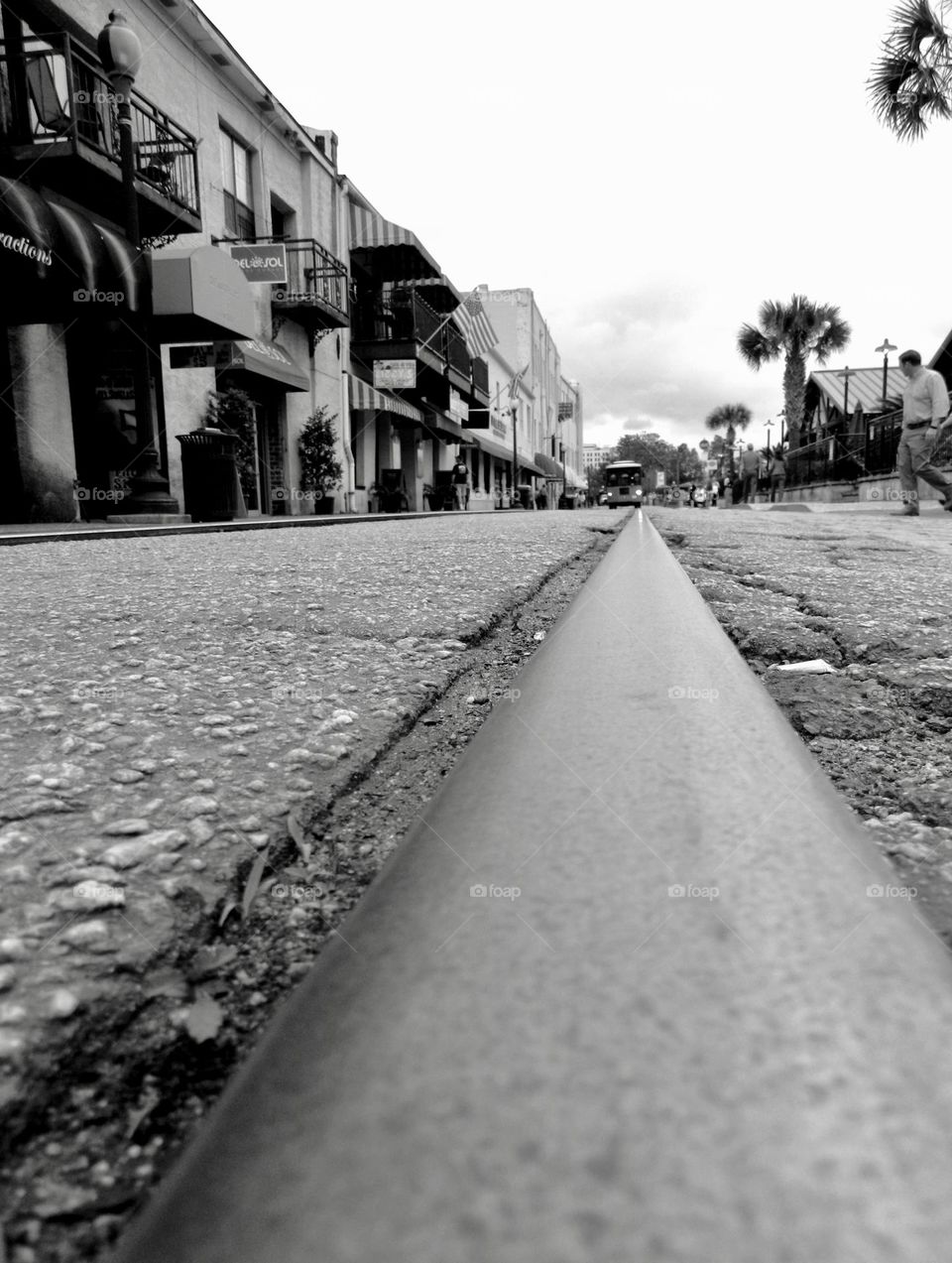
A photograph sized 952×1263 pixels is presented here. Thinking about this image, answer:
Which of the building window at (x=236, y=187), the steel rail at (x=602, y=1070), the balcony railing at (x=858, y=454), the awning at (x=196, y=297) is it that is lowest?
the steel rail at (x=602, y=1070)

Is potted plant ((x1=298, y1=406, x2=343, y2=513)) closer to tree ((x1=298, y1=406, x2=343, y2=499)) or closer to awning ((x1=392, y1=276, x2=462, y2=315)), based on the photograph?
tree ((x1=298, y1=406, x2=343, y2=499))

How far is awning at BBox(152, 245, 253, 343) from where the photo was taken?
1018 centimetres

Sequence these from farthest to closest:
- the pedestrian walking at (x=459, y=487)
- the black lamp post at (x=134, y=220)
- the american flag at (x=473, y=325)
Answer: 1. the american flag at (x=473, y=325)
2. the pedestrian walking at (x=459, y=487)
3. the black lamp post at (x=134, y=220)

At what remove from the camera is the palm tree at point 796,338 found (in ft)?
109

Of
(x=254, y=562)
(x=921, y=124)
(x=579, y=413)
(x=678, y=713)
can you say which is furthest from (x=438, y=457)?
(x=579, y=413)

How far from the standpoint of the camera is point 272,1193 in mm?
260

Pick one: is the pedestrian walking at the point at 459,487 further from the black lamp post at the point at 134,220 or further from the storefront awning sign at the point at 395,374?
the black lamp post at the point at 134,220

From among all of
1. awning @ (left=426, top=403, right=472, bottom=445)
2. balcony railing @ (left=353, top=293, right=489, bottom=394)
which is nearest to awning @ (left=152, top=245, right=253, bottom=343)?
balcony railing @ (left=353, top=293, right=489, bottom=394)

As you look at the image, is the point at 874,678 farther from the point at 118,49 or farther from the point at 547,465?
the point at 547,465

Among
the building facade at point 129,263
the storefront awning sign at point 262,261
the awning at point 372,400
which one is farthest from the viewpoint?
the awning at point 372,400

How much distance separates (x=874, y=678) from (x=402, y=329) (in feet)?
66.4

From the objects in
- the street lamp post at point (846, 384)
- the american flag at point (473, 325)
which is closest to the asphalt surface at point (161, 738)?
the american flag at point (473, 325)

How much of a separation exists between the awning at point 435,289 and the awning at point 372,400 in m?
2.81

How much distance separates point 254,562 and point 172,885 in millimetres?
3048
